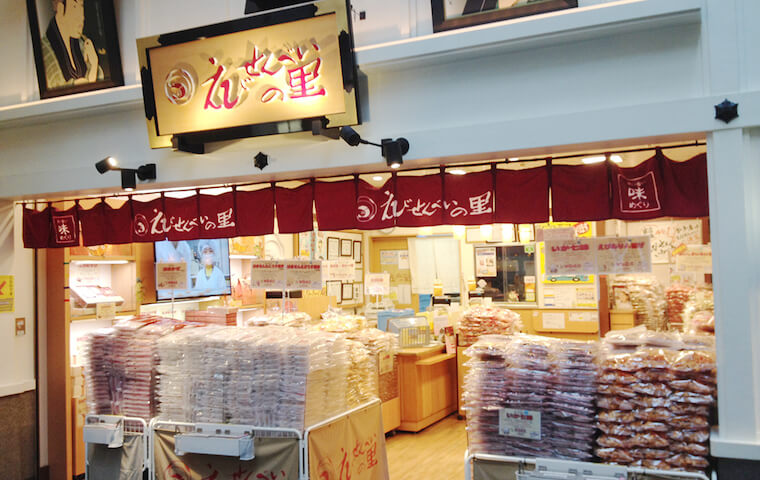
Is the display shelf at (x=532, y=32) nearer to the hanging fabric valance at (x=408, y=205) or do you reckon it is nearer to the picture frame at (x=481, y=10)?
the picture frame at (x=481, y=10)

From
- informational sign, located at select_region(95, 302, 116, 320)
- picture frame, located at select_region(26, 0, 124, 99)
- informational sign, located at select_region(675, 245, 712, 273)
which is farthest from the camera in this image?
informational sign, located at select_region(675, 245, 712, 273)

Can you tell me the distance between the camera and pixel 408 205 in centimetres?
473

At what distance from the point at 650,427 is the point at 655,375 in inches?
11.3

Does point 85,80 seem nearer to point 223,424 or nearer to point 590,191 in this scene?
point 223,424

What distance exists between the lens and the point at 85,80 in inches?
212

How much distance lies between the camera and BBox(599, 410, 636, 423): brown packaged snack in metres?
3.43

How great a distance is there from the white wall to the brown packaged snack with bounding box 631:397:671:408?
17.9 ft

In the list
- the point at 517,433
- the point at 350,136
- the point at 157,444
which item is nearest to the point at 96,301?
the point at 157,444

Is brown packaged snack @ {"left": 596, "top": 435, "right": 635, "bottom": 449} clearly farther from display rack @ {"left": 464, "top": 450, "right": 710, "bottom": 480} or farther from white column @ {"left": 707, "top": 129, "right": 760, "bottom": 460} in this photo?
white column @ {"left": 707, "top": 129, "right": 760, "bottom": 460}

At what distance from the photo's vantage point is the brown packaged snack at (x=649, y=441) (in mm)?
3332

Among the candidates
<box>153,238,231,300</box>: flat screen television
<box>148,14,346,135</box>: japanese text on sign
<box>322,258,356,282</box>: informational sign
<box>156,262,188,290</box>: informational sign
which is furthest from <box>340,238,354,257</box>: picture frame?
<box>148,14,346,135</box>: japanese text on sign

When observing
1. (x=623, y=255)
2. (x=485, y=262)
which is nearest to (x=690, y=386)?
(x=623, y=255)

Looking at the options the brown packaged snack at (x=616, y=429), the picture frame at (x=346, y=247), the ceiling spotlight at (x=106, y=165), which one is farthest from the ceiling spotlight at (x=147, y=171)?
the picture frame at (x=346, y=247)

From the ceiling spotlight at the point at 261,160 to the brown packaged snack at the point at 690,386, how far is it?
10.3 ft
